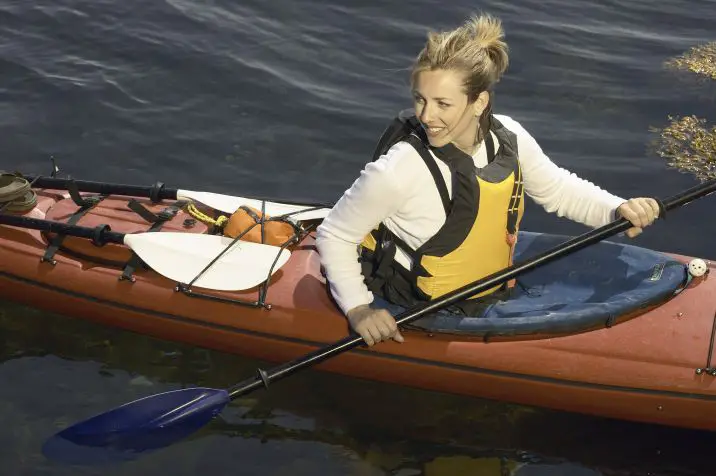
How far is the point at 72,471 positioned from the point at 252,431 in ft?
2.98

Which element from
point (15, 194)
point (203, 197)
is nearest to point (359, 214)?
point (203, 197)

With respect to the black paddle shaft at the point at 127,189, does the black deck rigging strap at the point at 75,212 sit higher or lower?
lower

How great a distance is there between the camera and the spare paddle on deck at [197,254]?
466 cm

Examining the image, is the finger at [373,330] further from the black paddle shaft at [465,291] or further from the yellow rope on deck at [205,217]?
the yellow rope on deck at [205,217]

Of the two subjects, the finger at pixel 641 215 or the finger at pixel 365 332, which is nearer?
the finger at pixel 365 332

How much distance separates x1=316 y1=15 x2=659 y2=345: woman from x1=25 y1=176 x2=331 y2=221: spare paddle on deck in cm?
76

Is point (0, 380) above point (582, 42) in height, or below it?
below

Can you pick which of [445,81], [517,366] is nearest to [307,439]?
[517,366]

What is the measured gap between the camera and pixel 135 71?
793 cm

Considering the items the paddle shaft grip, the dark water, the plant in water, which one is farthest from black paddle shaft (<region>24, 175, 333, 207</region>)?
the plant in water

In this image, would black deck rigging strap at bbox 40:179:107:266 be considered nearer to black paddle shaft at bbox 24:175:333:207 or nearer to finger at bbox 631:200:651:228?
black paddle shaft at bbox 24:175:333:207

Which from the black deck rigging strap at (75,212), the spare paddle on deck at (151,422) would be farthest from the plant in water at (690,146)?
the black deck rigging strap at (75,212)

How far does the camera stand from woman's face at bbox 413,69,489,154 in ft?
11.8

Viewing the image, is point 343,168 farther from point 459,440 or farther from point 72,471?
point 72,471
